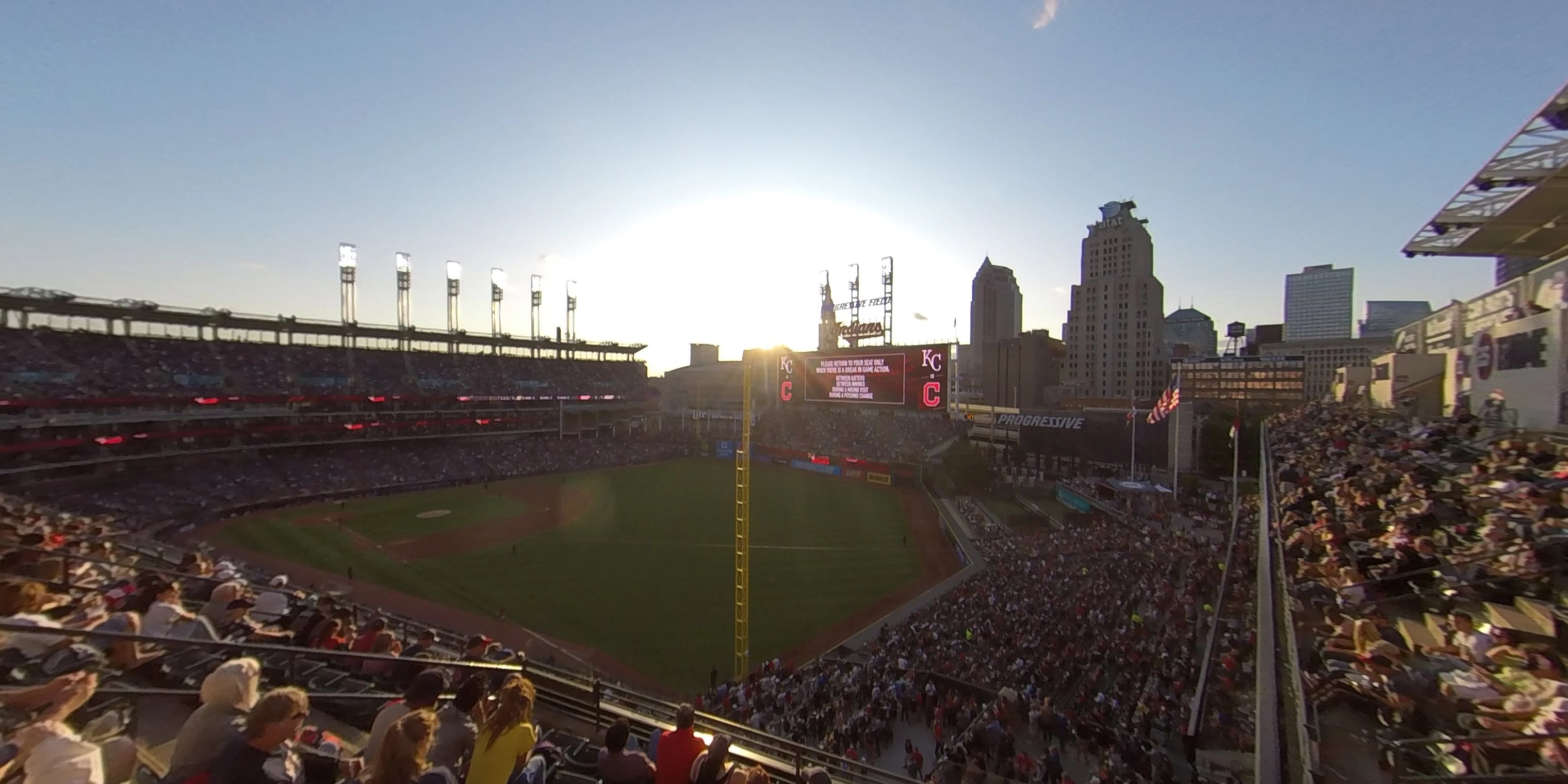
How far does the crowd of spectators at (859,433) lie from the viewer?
54.1 meters

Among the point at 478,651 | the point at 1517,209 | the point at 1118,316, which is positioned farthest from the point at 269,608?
the point at 1118,316

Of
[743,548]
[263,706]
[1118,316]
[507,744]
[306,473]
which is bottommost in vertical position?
[306,473]

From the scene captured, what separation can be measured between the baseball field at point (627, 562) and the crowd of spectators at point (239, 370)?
1536cm

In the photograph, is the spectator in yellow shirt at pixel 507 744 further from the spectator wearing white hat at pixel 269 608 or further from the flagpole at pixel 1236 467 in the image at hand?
the flagpole at pixel 1236 467

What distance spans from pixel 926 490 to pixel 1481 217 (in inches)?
1210

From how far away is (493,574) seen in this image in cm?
2648

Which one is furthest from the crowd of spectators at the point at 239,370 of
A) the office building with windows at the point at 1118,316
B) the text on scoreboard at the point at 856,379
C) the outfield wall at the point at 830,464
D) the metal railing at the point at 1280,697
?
the office building with windows at the point at 1118,316

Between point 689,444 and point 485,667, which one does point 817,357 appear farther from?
point 689,444

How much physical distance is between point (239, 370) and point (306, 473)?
12.1 m

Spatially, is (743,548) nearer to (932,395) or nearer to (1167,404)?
(932,395)

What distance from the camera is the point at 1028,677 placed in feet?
49.1

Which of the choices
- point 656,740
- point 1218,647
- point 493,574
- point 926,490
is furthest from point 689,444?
point 656,740

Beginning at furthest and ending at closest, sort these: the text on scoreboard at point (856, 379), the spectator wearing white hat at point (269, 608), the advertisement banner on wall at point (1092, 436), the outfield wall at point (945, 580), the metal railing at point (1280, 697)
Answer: the advertisement banner on wall at point (1092, 436)
the text on scoreboard at point (856, 379)
the outfield wall at point (945, 580)
the spectator wearing white hat at point (269, 608)
the metal railing at point (1280, 697)

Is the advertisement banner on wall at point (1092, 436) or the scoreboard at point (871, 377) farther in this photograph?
the advertisement banner on wall at point (1092, 436)
